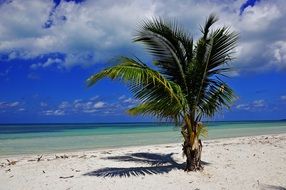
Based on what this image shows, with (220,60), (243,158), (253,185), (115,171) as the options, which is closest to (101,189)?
(115,171)

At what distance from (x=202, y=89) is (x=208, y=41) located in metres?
1.20

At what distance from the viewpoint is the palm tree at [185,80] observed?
905 cm

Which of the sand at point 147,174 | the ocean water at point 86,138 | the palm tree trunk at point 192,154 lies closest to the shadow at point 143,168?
the sand at point 147,174

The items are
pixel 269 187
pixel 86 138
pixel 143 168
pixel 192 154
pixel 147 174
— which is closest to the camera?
pixel 269 187

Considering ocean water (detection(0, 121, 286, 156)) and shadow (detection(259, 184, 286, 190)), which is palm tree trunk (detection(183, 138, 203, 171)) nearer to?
ocean water (detection(0, 121, 286, 156))

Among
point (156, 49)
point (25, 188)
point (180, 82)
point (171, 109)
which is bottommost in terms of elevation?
point (25, 188)

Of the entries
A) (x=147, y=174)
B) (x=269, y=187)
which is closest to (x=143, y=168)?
(x=147, y=174)

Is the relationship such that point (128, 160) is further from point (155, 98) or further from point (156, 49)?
point (156, 49)

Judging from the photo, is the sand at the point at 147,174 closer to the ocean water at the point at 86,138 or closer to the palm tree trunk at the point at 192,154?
the palm tree trunk at the point at 192,154

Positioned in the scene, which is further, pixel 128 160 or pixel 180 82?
pixel 128 160

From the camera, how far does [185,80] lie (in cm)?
941

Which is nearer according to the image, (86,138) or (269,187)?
(269,187)

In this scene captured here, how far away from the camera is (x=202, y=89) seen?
953 centimetres

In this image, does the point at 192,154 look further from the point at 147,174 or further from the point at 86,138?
the point at 86,138
